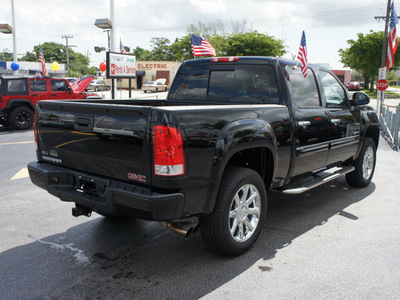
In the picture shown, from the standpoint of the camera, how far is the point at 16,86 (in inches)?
529

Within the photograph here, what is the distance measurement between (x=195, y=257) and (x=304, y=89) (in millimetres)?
2381

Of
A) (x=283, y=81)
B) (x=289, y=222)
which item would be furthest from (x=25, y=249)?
(x=283, y=81)

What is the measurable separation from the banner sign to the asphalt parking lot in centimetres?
1035

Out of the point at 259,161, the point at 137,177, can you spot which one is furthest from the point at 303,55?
the point at 137,177

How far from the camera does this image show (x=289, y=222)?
4582 millimetres

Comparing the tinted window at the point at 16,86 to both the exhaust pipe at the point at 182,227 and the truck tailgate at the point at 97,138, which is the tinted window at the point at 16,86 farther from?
the exhaust pipe at the point at 182,227

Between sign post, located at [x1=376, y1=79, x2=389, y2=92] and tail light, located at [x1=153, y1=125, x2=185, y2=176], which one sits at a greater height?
sign post, located at [x1=376, y1=79, x2=389, y2=92]

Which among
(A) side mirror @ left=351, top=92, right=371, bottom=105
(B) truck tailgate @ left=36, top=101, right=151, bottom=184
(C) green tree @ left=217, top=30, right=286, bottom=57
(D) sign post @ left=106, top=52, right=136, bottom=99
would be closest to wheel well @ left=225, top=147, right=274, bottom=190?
(B) truck tailgate @ left=36, top=101, right=151, bottom=184

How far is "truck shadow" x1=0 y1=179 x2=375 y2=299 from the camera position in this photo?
3016 millimetres

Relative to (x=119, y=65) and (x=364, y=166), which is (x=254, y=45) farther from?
(x=364, y=166)

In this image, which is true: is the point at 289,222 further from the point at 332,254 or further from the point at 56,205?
the point at 56,205

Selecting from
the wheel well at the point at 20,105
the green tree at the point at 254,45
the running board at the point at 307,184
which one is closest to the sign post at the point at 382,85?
the running board at the point at 307,184

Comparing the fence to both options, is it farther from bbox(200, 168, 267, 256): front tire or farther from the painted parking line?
the painted parking line

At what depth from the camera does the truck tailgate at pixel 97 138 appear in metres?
2.94
